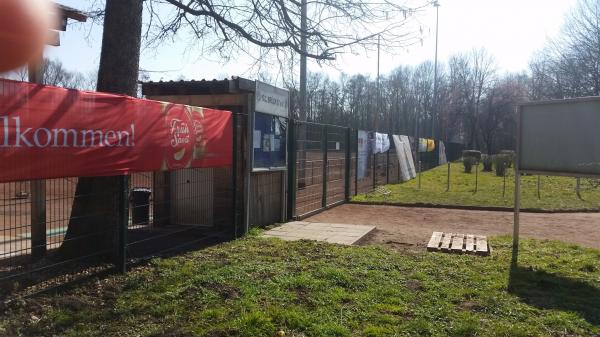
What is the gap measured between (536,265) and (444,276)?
5.05 ft

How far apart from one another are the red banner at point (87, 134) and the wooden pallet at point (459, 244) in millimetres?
3765

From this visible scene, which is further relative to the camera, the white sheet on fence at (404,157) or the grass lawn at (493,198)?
the white sheet on fence at (404,157)

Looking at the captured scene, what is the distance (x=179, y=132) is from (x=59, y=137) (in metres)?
2.05

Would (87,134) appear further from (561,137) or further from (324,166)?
(324,166)

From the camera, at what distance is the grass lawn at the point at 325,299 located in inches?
175

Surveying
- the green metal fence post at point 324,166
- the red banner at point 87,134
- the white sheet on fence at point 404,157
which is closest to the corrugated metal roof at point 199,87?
the red banner at point 87,134

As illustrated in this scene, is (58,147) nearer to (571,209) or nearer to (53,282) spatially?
(53,282)

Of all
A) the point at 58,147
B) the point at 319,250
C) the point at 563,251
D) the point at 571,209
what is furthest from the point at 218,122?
the point at 571,209

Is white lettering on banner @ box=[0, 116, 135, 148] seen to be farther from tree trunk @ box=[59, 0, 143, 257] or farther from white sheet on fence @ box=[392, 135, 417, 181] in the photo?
white sheet on fence @ box=[392, 135, 417, 181]

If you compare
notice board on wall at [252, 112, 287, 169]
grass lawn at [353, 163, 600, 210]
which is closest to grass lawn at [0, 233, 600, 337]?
notice board on wall at [252, 112, 287, 169]

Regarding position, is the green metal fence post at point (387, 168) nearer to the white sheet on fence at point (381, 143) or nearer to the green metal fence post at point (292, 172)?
the white sheet on fence at point (381, 143)

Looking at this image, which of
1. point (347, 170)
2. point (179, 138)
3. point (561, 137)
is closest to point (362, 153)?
point (347, 170)

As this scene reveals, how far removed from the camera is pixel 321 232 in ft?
31.3

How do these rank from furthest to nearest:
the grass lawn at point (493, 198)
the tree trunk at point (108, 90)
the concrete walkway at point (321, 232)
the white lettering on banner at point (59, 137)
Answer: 1. the grass lawn at point (493, 198)
2. the concrete walkway at point (321, 232)
3. the tree trunk at point (108, 90)
4. the white lettering on banner at point (59, 137)
